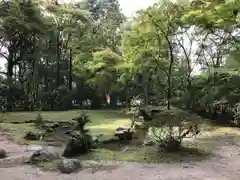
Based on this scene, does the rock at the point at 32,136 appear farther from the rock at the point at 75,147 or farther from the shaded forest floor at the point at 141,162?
the rock at the point at 75,147

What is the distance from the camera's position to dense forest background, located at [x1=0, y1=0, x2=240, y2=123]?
15.9 metres

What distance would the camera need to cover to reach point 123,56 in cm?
1978

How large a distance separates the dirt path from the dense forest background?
6.57 meters

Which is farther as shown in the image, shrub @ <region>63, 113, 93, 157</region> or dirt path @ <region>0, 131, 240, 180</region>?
shrub @ <region>63, 113, 93, 157</region>

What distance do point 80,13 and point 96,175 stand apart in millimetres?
18285

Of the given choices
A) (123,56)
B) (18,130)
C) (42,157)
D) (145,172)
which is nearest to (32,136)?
(18,130)

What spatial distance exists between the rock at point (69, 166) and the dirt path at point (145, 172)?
18 cm

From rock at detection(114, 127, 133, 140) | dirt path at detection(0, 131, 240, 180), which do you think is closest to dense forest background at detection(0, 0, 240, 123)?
rock at detection(114, 127, 133, 140)

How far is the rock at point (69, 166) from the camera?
669 cm

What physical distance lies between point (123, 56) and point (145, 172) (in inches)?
531

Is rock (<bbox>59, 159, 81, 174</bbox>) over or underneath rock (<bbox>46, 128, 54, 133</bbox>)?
underneath

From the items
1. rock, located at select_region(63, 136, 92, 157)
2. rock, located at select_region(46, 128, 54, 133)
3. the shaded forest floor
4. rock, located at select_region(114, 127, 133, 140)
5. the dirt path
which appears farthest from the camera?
rock, located at select_region(46, 128, 54, 133)

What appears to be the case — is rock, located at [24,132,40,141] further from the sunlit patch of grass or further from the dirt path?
the dirt path

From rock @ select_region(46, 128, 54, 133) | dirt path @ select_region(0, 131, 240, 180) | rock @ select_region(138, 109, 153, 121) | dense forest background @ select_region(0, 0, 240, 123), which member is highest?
dense forest background @ select_region(0, 0, 240, 123)
